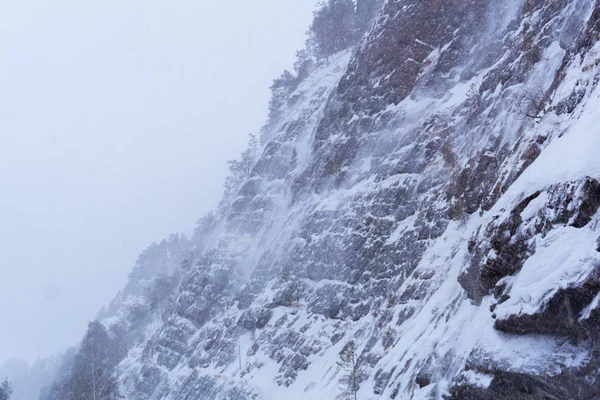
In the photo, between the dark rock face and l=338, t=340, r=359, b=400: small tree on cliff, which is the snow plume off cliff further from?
l=338, t=340, r=359, b=400: small tree on cliff

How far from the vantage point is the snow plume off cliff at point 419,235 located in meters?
13.9

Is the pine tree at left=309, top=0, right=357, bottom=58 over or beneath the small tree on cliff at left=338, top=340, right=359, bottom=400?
over

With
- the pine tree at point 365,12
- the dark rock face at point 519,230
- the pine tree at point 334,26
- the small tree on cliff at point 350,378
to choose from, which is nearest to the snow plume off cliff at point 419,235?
the dark rock face at point 519,230

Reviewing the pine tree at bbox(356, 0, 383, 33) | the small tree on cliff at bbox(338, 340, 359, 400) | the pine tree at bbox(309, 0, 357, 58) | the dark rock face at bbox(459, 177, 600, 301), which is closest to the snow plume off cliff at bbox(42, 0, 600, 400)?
the dark rock face at bbox(459, 177, 600, 301)

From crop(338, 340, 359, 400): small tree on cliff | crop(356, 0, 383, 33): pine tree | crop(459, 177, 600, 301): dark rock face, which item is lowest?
crop(338, 340, 359, 400): small tree on cliff

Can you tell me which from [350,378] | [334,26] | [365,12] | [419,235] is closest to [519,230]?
[350,378]

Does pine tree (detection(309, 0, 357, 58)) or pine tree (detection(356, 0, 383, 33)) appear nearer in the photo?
pine tree (detection(356, 0, 383, 33))

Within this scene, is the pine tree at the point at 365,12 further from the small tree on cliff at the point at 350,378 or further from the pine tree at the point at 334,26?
the small tree on cliff at the point at 350,378

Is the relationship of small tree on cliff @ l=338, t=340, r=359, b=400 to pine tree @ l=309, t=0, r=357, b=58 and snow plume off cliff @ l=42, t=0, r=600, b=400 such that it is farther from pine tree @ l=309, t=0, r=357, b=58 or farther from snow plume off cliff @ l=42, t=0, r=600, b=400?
pine tree @ l=309, t=0, r=357, b=58

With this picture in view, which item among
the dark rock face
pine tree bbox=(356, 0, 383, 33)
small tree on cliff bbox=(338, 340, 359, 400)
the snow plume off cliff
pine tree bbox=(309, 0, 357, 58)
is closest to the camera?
the dark rock face

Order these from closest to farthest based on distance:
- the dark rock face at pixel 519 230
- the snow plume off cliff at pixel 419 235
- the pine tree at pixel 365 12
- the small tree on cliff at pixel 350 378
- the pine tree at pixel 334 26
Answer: the dark rock face at pixel 519 230 < the snow plume off cliff at pixel 419 235 < the small tree on cliff at pixel 350 378 < the pine tree at pixel 365 12 < the pine tree at pixel 334 26

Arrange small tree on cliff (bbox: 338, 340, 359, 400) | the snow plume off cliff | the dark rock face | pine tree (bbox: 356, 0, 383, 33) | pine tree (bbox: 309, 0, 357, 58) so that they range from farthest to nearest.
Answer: pine tree (bbox: 309, 0, 357, 58) < pine tree (bbox: 356, 0, 383, 33) < small tree on cliff (bbox: 338, 340, 359, 400) < the snow plume off cliff < the dark rock face

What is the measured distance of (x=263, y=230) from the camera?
68250 mm

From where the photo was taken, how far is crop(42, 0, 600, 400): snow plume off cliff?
13939 millimetres
